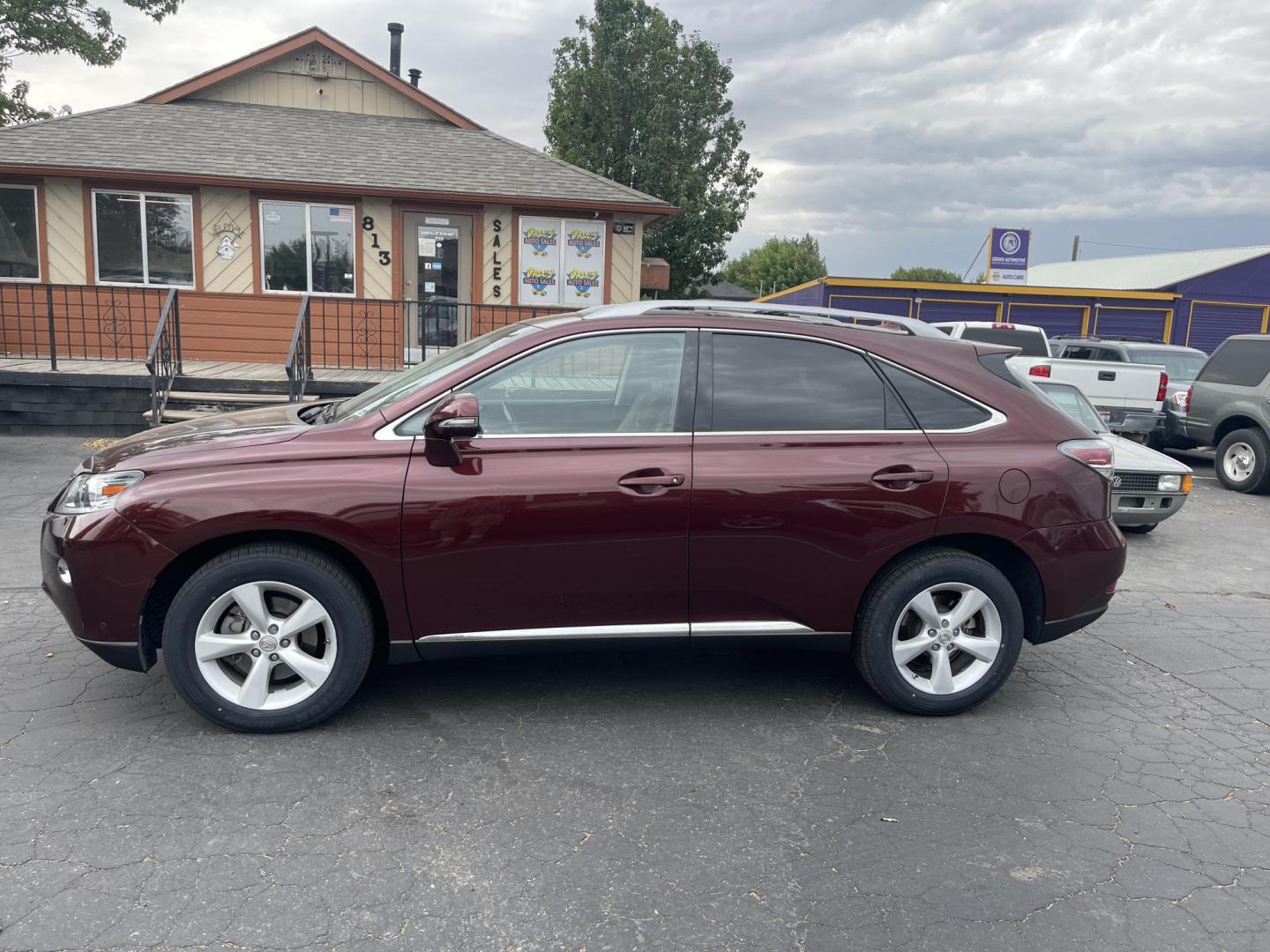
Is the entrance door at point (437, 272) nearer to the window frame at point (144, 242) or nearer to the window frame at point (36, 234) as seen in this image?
the window frame at point (144, 242)

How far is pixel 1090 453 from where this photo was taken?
411 centimetres

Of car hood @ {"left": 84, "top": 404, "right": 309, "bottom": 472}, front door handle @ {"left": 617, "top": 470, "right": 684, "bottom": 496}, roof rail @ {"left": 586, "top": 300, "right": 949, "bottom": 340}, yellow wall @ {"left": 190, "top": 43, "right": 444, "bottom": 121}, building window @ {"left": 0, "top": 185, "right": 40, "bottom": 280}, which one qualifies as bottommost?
front door handle @ {"left": 617, "top": 470, "right": 684, "bottom": 496}

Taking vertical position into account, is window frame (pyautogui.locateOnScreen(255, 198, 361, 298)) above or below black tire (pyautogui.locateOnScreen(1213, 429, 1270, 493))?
above

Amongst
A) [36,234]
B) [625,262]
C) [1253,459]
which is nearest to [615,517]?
[1253,459]

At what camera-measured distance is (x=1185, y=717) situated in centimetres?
429

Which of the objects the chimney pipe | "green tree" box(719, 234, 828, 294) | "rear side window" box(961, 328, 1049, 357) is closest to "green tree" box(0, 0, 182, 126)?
the chimney pipe

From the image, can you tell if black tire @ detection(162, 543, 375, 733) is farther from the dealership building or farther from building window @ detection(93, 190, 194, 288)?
the dealership building

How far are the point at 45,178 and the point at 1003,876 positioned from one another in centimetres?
1518

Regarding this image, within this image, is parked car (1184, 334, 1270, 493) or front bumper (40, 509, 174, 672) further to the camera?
parked car (1184, 334, 1270, 493)

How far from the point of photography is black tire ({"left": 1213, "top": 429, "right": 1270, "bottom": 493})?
36.0 ft

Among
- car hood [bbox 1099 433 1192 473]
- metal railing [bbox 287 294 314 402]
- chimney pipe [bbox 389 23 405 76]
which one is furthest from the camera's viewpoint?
chimney pipe [bbox 389 23 405 76]

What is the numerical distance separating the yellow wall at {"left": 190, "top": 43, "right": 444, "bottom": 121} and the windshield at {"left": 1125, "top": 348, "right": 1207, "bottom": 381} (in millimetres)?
12671

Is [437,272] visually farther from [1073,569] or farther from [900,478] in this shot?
[1073,569]

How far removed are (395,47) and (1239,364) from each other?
17.5 meters
